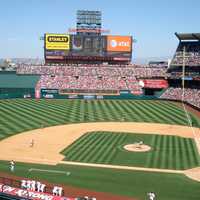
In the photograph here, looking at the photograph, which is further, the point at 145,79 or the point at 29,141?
the point at 145,79

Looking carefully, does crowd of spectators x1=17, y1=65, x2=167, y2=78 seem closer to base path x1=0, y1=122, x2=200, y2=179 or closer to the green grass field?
base path x1=0, y1=122, x2=200, y2=179

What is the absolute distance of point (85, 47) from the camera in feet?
314

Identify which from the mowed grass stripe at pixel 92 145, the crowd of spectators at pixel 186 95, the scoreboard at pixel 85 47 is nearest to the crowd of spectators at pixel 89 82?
the scoreboard at pixel 85 47

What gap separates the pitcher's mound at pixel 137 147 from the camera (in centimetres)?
4197

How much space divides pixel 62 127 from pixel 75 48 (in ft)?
143

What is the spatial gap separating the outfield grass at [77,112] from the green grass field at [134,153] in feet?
38.6

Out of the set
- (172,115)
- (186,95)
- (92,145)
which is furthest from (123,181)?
(186,95)

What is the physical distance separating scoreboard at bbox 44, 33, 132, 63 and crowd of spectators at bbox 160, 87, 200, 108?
1601 centimetres

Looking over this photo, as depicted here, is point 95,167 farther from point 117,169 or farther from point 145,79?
point 145,79

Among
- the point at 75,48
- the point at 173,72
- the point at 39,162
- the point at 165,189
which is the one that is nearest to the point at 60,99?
the point at 75,48

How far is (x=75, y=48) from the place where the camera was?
3760 inches

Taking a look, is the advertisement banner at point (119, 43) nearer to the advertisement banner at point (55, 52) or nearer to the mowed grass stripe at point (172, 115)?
the advertisement banner at point (55, 52)

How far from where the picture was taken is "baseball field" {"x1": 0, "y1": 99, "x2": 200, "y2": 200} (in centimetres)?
3022

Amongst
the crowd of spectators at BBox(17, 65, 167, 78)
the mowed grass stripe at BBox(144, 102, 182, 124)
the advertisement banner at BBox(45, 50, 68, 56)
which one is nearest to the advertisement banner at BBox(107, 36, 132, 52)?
the crowd of spectators at BBox(17, 65, 167, 78)
